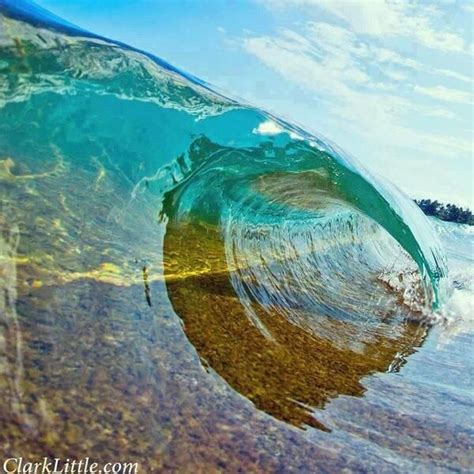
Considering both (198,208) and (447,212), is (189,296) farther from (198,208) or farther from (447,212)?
(447,212)

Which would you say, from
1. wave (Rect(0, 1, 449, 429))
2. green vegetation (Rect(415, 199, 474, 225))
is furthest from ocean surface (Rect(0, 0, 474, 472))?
green vegetation (Rect(415, 199, 474, 225))

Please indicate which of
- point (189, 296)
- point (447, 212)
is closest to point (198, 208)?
point (189, 296)

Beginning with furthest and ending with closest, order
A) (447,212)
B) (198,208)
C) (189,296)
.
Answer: (447,212), (198,208), (189,296)

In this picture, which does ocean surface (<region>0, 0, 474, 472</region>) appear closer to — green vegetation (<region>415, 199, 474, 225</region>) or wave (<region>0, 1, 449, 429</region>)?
wave (<region>0, 1, 449, 429</region>)

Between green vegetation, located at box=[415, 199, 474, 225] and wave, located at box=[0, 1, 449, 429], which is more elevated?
green vegetation, located at box=[415, 199, 474, 225]

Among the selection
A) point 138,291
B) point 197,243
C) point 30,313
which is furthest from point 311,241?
point 30,313

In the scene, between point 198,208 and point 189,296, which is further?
point 198,208

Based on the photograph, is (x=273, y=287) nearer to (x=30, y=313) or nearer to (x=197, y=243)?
(x=197, y=243)
